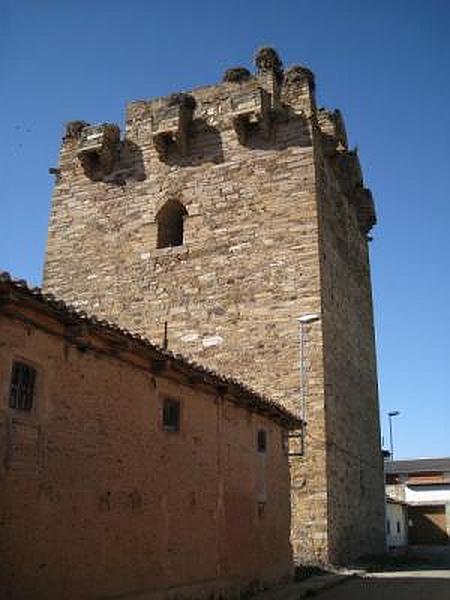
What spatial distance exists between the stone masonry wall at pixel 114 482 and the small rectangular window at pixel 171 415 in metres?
0.10

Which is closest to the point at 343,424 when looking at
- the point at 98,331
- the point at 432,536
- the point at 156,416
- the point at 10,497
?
the point at 156,416

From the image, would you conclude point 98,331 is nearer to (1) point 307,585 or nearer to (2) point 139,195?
(1) point 307,585

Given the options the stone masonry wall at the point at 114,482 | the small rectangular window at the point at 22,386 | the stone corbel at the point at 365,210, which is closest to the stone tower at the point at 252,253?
the stone corbel at the point at 365,210

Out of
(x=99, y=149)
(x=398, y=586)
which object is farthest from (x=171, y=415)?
(x=99, y=149)

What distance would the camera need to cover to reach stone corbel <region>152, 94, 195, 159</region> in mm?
16828

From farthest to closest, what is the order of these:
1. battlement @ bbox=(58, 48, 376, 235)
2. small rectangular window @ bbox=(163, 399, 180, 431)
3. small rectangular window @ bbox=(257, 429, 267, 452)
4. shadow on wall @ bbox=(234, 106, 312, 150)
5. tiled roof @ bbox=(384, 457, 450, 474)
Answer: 1. tiled roof @ bbox=(384, 457, 450, 474)
2. battlement @ bbox=(58, 48, 376, 235)
3. shadow on wall @ bbox=(234, 106, 312, 150)
4. small rectangular window @ bbox=(257, 429, 267, 452)
5. small rectangular window @ bbox=(163, 399, 180, 431)

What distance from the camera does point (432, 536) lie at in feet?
106

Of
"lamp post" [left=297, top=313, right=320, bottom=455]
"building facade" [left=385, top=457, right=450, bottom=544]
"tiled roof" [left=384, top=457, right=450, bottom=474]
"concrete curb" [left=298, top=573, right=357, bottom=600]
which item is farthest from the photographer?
"tiled roof" [left=384, top=457, right=450, bottom=474]

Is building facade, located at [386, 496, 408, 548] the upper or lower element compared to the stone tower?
lower

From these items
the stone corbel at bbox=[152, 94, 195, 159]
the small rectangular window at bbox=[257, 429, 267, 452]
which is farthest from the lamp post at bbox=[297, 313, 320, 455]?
the stone corbel at bbox=[152, 94, 195, 159]

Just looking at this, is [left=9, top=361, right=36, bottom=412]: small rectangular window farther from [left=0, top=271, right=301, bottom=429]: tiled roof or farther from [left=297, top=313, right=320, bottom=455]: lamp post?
→ [left=297, top=313, right=320, bottom=455]: lamp post

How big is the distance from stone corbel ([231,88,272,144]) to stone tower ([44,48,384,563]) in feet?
0.17

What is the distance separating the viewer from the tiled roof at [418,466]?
3653 centimetres

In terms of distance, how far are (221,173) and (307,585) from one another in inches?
Result: 377
